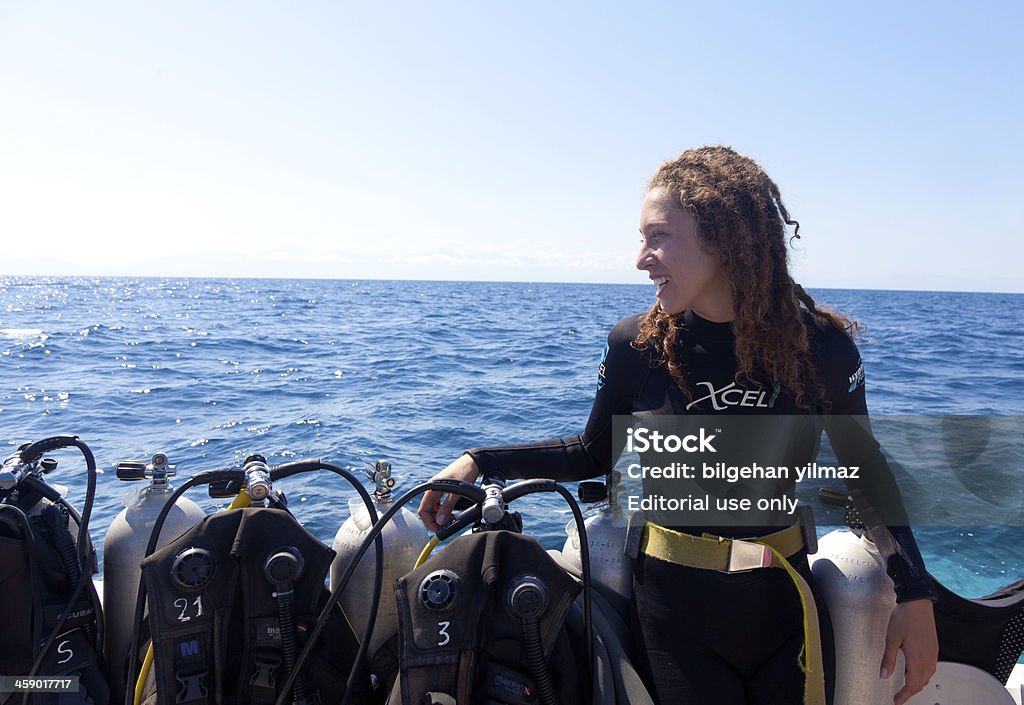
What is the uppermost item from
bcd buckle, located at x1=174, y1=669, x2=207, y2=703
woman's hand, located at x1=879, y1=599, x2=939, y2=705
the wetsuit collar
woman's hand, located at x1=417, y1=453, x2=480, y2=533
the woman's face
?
the woman's face

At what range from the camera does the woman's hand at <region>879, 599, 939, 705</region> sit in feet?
5.59

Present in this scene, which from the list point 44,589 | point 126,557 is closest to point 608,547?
point 126,557

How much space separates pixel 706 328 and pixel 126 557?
1872 mm

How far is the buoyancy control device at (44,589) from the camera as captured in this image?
1873mm

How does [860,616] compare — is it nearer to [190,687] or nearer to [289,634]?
[289,634]

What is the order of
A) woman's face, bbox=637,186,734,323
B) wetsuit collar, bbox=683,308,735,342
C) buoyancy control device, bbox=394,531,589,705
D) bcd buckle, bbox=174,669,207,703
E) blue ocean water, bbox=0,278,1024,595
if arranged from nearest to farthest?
buoyancy control device, bbox=394,531,589,705, bcd buckle, bbox=174,669,207,703, woman's face, bbox=637,186,734,323, wetsuit collar, bbox=683,308,735,342, blue ocean water, bbox=0,278,1024,595

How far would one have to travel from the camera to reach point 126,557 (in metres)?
2.03

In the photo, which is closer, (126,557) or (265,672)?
(265,672)

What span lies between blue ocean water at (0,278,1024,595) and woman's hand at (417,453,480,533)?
4.81ft

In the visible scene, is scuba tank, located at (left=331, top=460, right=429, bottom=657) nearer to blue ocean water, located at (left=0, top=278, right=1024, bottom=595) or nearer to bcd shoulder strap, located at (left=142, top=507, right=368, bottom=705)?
bcd shoulder strap, located at (left=142, top=507, right=368, bottom=705)

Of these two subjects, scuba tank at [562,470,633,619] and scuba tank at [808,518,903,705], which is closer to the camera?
scuba tank at [808,518,903,705]

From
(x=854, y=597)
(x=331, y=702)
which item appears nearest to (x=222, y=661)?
(x=331, y=702)

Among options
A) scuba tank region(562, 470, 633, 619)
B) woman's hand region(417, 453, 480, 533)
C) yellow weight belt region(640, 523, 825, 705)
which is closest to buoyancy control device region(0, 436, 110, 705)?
woman's hand region(417, 453, 480, 533)

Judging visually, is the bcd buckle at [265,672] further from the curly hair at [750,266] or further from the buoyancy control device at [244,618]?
the curly hair at [750,266]
